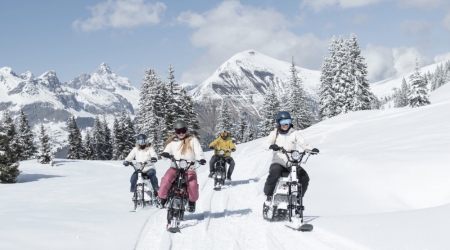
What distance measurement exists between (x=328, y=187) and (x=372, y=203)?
216cm

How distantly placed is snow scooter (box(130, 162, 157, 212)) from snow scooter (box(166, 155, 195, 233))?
2.86 meters

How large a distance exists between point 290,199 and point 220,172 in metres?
6.92

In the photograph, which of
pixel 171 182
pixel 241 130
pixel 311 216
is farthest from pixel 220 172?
pixel 241 130

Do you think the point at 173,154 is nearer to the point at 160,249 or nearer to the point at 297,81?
the point at 160,249

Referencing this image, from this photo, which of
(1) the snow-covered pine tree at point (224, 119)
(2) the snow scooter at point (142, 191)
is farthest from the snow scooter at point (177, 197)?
(1) the snow-covered pine tree at point (224, 119)

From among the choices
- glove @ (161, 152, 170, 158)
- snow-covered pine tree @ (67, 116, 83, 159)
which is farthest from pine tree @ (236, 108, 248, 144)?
glove @ (161, 152, 170, 158)

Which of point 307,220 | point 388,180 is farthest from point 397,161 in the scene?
point 307,220

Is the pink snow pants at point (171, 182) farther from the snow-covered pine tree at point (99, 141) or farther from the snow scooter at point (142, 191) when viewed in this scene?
the snow-covered pine tree at point (99, 141)

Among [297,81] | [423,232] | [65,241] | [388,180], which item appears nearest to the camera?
[423,232]

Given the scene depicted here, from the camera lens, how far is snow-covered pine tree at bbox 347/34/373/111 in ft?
171

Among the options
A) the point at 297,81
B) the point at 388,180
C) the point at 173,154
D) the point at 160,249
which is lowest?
the point at 160,249

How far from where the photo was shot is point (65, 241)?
672 cm

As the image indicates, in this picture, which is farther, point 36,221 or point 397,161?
point 397,161

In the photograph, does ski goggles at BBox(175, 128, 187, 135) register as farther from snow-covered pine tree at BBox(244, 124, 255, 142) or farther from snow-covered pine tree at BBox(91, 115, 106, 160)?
snow-covered pine tree at BBox(91, 115, 106, 160)
